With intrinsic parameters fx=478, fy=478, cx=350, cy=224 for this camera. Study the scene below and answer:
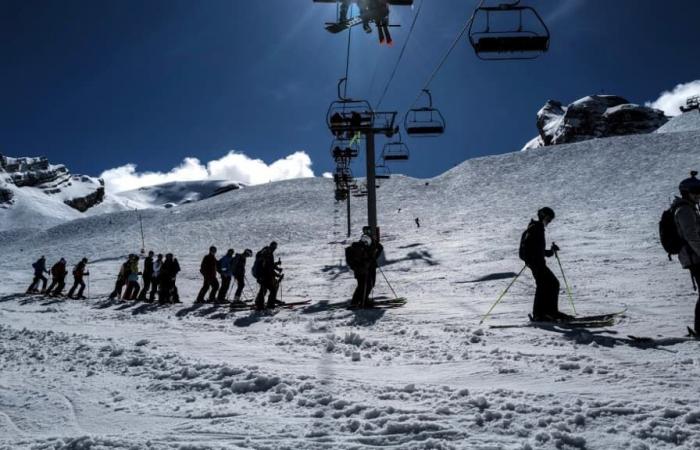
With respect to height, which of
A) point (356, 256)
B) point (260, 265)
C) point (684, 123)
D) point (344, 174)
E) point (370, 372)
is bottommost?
point (370, 372)

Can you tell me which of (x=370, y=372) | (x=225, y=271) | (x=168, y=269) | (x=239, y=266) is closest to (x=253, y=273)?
(x=239, y=266)

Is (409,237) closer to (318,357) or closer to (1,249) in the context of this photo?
(318,357)

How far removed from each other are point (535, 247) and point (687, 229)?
212cm

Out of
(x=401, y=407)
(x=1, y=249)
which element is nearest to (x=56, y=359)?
(x=401, y=407)

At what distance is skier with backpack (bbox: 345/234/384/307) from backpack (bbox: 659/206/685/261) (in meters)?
5.34

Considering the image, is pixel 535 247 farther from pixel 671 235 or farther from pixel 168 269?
pixel 168 269

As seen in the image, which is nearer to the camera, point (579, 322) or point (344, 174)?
point (579, 322)

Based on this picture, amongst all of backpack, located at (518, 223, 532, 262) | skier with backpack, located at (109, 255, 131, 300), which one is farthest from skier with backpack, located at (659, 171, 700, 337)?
skier with backpack, located at (109, 255, 131, 300)

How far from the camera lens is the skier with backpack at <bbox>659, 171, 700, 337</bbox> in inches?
212

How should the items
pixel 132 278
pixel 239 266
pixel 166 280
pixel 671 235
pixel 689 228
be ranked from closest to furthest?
pixel 689 228, pixel 671 235, pixel 239 266, pixel 166 280, pixel 132 278

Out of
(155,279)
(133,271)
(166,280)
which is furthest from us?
(133,271)

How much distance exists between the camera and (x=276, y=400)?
4.19 metres

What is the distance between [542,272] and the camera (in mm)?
7227

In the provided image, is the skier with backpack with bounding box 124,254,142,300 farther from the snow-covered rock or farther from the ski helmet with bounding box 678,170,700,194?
the snow-covered rock
